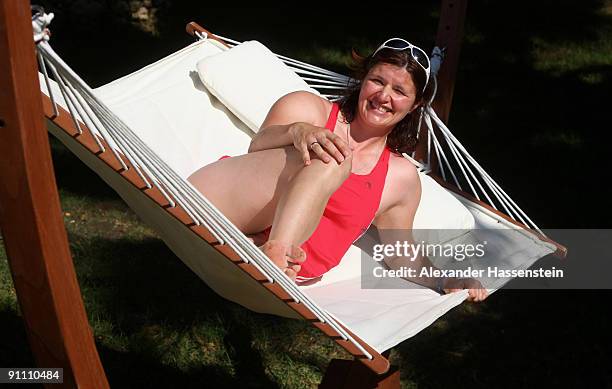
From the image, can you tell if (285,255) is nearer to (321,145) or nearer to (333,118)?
(321,145)

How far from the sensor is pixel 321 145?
2057 millimetres

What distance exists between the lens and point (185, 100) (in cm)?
272

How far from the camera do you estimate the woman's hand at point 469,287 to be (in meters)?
2.26

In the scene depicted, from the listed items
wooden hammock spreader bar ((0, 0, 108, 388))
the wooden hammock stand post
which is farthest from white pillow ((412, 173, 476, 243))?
wooden hammock spreader bar ((0, 0, 108, 388))

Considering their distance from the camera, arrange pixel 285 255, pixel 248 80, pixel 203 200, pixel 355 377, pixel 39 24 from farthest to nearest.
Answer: pixel 248 80, pixel 355 377, pixel 285 255, pixel 203 200, pixel 39 24

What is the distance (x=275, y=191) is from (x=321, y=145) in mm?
219

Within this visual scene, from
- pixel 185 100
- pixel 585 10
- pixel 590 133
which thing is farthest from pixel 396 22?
pixel 185 100

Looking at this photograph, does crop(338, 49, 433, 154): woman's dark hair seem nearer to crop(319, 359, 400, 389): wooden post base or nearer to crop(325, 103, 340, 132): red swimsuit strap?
crop(325, 103, 340, 132): red swimsuit strap

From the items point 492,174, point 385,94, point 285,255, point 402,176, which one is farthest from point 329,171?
point 492,174

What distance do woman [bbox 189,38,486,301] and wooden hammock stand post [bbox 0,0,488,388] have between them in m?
0.41

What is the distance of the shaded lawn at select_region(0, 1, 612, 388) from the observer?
2.68 metres

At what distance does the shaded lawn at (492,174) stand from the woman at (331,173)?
52 cm

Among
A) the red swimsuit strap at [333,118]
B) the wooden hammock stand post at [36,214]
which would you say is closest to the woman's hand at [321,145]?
the red swimsuit strap at [333,118]

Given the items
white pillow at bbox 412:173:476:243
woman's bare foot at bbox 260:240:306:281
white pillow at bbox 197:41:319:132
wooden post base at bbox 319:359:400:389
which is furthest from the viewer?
white pillow at bbox 197:41:319:132
